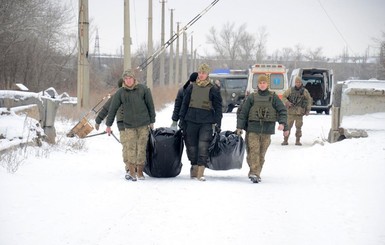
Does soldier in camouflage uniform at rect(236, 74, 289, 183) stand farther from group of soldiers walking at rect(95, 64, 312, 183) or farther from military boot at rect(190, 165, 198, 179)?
military boot at rect(190, 165, 198, 179)

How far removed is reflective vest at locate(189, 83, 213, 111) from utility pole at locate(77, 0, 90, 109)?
8.95 m

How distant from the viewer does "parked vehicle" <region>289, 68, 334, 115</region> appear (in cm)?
2844

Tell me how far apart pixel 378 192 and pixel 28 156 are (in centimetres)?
580

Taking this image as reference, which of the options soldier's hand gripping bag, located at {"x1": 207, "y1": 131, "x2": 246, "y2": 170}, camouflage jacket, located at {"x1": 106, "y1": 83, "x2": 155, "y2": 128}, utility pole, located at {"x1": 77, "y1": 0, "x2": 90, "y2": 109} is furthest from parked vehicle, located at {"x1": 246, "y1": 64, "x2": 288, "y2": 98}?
camouflage jacket, located at {"x1": 106, "y1": 83, "x2": 155, "y2": 128}

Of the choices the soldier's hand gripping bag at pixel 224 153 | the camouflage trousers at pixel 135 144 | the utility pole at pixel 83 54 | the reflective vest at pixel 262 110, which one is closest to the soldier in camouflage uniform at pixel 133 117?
the camouflage trousers at pixel 135 144

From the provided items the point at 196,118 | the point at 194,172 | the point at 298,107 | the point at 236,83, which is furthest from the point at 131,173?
the point at 236,83

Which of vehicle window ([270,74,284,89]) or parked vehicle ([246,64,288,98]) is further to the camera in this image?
vehicle window ([270,74,284,89])

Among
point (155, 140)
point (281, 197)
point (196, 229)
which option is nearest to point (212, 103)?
point (155, 140)

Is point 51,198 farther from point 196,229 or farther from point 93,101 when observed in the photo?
point 93,101

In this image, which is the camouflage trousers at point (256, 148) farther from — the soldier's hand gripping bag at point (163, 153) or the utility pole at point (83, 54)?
the utility pole at point (83, 54)

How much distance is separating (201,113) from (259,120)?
923 millimetres

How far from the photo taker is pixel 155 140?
27.7ft

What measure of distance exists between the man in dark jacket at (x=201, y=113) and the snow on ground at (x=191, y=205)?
0.53 m

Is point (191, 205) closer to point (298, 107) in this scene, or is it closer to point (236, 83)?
point (298, 107)
